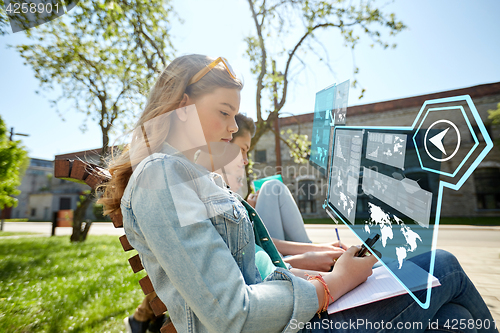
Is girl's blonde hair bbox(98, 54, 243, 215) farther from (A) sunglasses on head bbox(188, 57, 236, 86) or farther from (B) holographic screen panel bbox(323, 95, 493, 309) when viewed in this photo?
(B) holographic screen panel bbox(323, 95, 493, 309)

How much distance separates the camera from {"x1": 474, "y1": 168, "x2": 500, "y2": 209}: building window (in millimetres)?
11719

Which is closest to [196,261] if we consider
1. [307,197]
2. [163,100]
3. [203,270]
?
[203,270]

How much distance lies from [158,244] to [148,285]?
1.96 feet

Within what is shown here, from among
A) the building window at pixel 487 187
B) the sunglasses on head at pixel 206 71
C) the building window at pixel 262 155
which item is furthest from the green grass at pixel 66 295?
the building window at pixel 487 187

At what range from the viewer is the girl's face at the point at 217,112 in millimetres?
1001

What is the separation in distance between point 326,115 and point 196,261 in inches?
45.8

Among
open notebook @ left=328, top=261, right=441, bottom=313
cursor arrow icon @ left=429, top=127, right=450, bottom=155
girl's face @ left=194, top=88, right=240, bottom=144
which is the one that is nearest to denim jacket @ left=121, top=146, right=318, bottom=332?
open notebook @ left=328, top=261, right=441, bottom=313

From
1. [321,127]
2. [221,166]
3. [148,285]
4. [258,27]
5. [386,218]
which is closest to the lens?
[386,218]

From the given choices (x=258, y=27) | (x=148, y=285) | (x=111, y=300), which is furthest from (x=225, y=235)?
(x=258, y=27)

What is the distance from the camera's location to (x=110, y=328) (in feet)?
6.70

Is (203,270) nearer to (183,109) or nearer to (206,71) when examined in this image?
(183,109)

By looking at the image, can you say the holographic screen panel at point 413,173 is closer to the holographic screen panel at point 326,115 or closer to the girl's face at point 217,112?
the holographic screen panel at point 326,115

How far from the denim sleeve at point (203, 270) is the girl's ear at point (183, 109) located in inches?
12.6

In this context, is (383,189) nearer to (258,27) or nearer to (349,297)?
(349,297)
